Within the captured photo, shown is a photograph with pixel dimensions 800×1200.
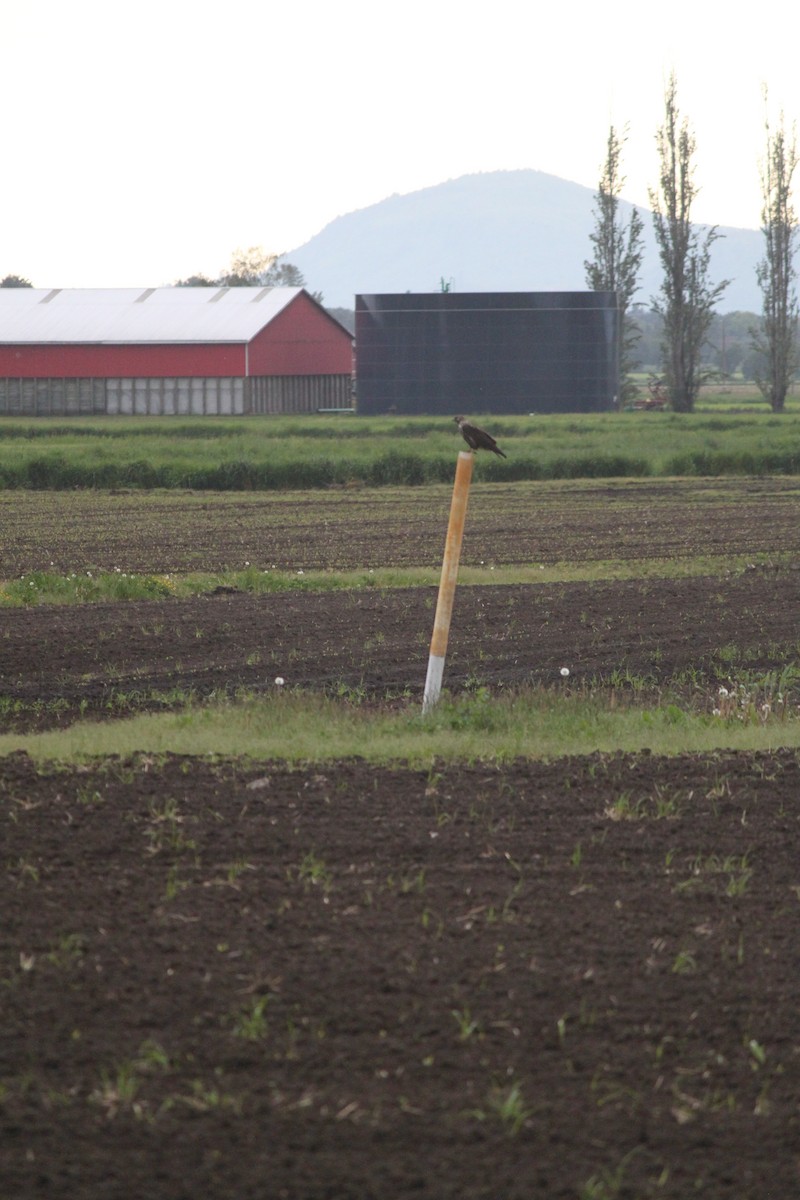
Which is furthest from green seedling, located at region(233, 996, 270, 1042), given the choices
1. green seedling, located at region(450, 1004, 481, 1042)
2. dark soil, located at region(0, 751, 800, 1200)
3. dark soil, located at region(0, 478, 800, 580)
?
dark soil, located at region(0, 478, 800, 580)

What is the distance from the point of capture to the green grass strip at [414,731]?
843 cm

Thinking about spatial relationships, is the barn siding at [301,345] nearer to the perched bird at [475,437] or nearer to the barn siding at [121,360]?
the barn siding at [121,360]

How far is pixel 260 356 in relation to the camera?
71.8 m

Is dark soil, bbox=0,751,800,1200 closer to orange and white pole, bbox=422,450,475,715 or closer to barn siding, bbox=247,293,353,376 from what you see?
orange and white pole, bbox=422,450,475,715

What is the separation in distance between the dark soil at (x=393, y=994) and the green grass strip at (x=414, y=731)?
1.03 m

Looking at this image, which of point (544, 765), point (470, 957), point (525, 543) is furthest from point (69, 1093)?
point (525, 543)

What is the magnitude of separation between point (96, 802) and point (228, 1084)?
2.89m

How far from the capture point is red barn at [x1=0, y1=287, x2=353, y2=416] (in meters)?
71.4

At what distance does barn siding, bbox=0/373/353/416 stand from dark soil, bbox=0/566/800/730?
55.9m

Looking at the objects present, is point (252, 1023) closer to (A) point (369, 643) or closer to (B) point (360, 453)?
(A) point (369, 643)

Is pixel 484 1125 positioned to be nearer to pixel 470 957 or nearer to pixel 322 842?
pixel 470 957

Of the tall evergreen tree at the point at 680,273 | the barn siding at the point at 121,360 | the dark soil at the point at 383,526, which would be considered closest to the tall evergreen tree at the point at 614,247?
the tall evergreen tree at the point at 680,273

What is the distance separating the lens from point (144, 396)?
238ft

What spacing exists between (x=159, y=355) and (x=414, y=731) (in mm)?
65080
